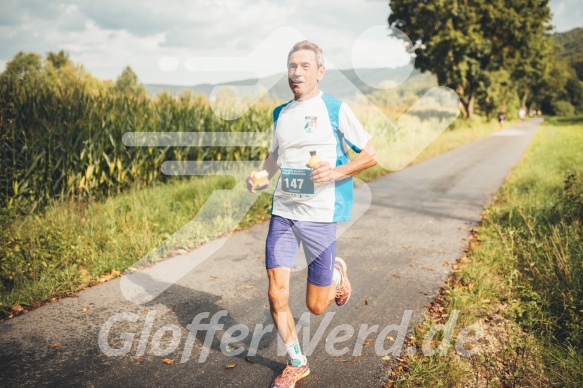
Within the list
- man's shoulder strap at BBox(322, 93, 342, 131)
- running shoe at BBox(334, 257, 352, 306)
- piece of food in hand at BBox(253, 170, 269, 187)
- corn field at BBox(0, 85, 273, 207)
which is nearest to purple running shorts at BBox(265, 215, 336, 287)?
piece of food in hand at BBox(253, 170, 269, 187)

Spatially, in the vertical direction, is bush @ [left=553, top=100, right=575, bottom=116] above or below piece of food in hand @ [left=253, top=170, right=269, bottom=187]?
above

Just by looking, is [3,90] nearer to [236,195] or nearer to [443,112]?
[236,195]

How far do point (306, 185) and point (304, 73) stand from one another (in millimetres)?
762

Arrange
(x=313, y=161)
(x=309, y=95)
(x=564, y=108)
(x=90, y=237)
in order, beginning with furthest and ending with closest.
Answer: (x=564, y=108) < (x=90, y=237) < (x=309, y=95) < (x=313, y=161)

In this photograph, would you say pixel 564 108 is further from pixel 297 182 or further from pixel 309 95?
pixel 297 182

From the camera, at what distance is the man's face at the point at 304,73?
8.96 ft

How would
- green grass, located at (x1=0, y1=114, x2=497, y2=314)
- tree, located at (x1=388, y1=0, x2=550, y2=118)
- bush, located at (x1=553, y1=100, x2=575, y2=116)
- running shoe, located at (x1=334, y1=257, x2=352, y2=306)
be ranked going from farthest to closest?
bush, located at (x1=553, y1=100, x2=575, y2=116)
tree, located at (x1=388, y1=0, x2=550, y2=118)
green grass, located at (x1=0, y1=114, x2=497, y2=314)
running shoe, located at (x1=334, y1=257, x2=352, y2=306)

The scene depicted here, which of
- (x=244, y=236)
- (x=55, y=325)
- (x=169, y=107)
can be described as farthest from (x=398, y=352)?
(x=169, y=107)

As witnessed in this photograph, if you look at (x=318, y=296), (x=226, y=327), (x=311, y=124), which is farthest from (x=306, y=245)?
(x=226, y=327)

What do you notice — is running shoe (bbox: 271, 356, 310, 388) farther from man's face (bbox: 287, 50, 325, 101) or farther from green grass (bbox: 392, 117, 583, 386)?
man's face (bbox: 287, 50, 325, 101)

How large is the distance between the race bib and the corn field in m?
6.02

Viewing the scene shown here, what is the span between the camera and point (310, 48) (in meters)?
2.75

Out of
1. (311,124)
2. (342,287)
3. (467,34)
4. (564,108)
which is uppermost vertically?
(467,34)

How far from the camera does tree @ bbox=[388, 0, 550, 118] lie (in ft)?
113
